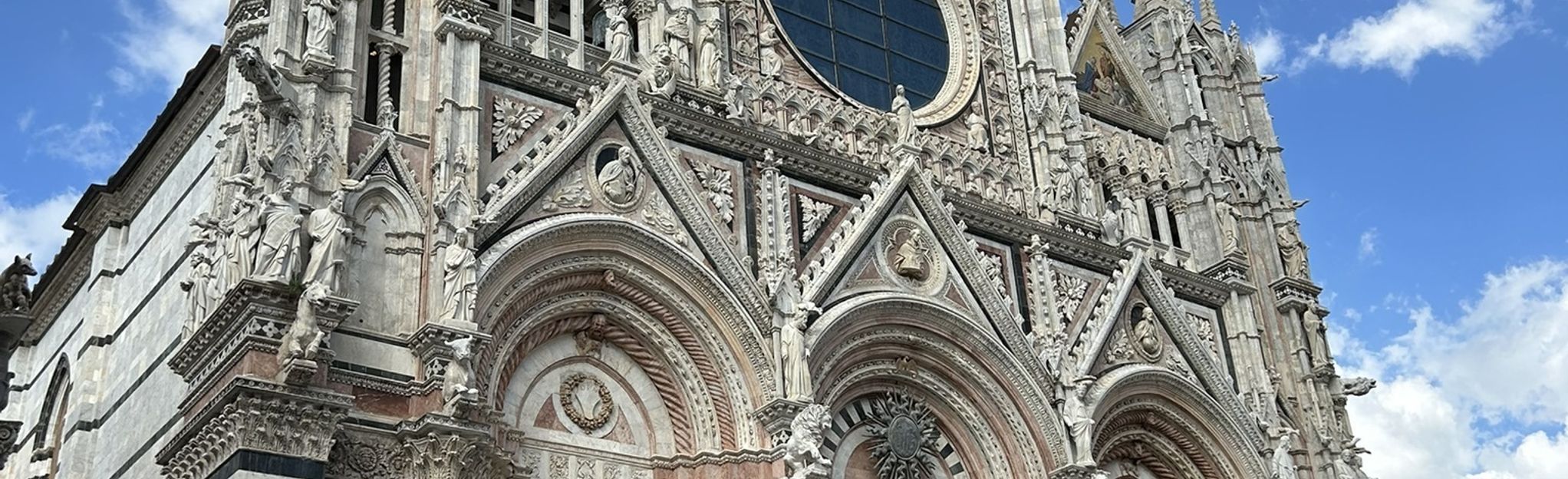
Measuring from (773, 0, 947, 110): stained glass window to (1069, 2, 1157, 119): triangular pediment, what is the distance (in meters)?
2.43

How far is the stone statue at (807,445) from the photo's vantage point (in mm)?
13922

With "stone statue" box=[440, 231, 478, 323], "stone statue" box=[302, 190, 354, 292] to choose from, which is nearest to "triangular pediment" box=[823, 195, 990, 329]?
"stone statue" box=[440, 231, 478, 323]

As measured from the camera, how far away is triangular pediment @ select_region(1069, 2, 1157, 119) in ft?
69.6

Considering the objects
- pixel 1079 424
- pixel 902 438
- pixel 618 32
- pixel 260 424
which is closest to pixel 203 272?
pixel 260 424

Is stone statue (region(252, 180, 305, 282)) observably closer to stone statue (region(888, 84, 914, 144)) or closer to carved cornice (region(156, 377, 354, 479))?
carved cornice (region(156, 377, 354, 479))

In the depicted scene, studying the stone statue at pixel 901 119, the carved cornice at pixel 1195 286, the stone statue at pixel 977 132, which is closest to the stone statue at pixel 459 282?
the stone statue at pixel 901 119

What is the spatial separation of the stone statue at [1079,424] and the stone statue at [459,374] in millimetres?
6607

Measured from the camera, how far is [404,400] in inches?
484

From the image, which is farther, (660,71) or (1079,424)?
(1079,424)

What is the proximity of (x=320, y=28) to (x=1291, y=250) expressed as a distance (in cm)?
1259

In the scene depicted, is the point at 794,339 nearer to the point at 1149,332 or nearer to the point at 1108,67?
the point at 1149,332

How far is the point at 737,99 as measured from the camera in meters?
16.3

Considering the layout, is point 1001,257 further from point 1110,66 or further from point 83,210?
point 83,210

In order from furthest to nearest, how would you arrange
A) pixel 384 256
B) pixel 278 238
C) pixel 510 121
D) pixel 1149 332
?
pixel 1149 332
pixel 510 121
pixel 384 256
pixel 278 238
